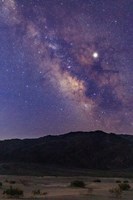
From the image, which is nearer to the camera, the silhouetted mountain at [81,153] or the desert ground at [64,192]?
the desert ground at [64,192]

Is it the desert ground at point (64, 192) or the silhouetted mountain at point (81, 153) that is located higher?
the silhouetted mountain at point (81, 153)

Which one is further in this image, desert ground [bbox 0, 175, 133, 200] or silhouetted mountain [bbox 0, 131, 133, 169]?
silhouetted mountain [bbox 0, 131, 133, 169]

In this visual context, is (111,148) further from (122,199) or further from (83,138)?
(122,199)

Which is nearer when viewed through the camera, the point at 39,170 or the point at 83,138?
the point at 39,170

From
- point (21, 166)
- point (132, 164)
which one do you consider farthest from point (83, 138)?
point (21, 166)

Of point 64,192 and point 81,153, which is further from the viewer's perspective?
point 81,153

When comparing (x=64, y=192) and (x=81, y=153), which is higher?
(x=81, y=153)

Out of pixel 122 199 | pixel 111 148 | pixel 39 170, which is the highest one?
pixel 111 148

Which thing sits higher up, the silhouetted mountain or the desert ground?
the silhouetted mountain
